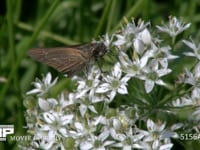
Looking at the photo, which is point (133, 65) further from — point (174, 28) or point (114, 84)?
point (174, 28)

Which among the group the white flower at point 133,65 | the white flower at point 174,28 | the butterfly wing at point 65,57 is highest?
the white flower at point 174,28

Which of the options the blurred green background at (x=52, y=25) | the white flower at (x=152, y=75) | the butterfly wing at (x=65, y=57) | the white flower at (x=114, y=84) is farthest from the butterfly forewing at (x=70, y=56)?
the blurred green background at (x=52, y=25)

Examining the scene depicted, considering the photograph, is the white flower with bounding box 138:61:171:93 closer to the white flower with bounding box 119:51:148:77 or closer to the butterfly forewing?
the white flower with bounding box 119:51:148:77

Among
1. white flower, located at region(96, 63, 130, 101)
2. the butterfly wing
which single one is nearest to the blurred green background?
the butterfly wing

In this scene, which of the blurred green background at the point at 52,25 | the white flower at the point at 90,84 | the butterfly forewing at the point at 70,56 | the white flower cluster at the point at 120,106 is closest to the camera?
the white flower cluster at the point at 120,106

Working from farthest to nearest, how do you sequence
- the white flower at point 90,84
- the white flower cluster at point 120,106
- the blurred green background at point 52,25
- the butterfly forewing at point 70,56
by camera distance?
the blurred green background at point 52,25, the butterfly forewing at point 70,56, the white flower at point 90,84, the white flower cluster at point 120,106

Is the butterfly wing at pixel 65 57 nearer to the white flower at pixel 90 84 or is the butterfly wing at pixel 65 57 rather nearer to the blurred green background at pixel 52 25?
the white flower at pixel 90 84

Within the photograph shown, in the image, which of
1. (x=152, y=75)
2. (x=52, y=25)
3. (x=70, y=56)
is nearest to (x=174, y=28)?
(x=152, y=75)

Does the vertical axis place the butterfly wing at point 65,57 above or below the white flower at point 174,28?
below
